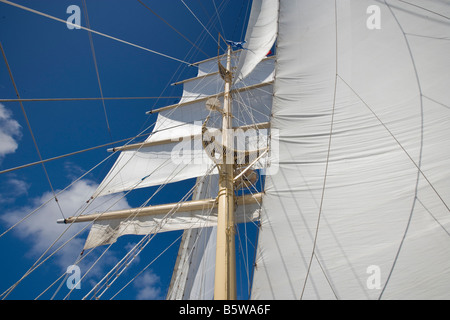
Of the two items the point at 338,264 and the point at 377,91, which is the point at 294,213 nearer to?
the point at 338,264

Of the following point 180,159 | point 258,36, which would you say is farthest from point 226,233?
point 180,159

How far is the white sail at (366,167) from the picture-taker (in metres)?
1.80

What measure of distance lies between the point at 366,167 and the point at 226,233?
192cm

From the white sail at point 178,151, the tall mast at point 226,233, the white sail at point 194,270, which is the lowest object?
the white sail at point 194,270

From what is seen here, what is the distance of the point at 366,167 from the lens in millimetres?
2336

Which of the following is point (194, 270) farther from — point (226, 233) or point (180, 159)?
point (226, 233)

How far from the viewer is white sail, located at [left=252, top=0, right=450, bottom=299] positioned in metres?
1.80

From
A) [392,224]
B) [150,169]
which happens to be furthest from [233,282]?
[150,169]

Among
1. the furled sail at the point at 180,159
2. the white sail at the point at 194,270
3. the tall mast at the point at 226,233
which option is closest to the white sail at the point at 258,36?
the furled sail at the point at 180,159

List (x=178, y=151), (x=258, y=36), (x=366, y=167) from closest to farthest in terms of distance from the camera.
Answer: (x=366, y=167)
(x=258, y=36)
(x=178, y=151)

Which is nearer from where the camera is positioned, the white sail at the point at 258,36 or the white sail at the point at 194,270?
the white sail at the point at 258,36

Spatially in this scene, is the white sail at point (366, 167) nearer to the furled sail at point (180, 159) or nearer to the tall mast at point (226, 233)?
the tall mast at point (226, 233)

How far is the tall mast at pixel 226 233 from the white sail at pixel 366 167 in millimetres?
435

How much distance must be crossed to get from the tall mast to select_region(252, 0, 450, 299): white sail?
1.43ft
